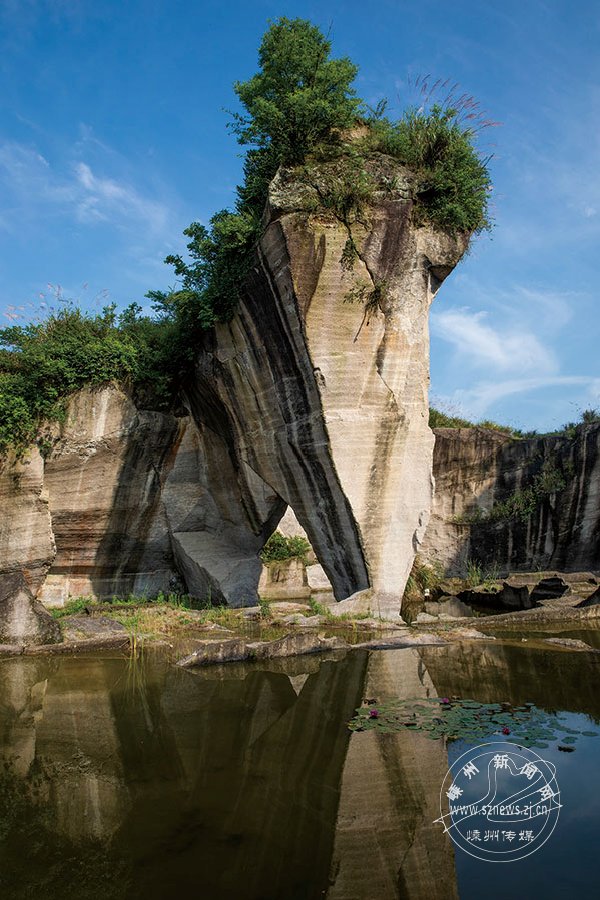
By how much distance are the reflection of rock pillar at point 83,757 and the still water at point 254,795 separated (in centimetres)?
2

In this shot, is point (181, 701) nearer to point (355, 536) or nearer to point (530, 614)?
point (355, 536)

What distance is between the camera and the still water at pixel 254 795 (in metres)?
2.87

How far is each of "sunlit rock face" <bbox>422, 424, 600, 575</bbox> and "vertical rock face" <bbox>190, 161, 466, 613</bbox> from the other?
11.0m

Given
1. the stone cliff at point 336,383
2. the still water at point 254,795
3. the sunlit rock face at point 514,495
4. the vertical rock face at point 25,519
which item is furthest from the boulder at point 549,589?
the vertical rock face at point 25,519

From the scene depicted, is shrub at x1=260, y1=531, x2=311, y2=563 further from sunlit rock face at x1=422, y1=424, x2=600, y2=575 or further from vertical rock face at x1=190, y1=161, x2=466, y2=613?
sunlit rock face at x1=422, y1=424, x2=600, y2=575

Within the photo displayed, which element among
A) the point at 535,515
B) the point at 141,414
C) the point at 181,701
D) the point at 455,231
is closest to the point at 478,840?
the point at 181,701

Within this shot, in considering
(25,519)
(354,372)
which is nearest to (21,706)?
(354,372)

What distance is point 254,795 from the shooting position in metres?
3.74

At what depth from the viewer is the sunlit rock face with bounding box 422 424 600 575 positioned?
2045cm

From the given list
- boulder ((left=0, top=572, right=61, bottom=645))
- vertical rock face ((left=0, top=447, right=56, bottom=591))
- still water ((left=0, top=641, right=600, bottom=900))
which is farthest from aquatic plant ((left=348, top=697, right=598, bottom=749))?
vertical rock face ((left=0, top=447, right=56, bottom=591))

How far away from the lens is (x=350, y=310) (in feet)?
37.3

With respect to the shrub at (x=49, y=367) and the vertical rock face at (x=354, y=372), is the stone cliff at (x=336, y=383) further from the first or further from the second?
the shrub at (x=49, y=367)

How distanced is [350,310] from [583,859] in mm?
9615

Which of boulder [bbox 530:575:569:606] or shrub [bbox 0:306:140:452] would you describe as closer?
boulder [bbox 530:575:569:606]
